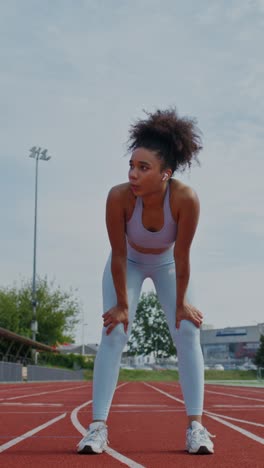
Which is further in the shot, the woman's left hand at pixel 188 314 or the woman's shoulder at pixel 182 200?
the woman's left hand at pixel 188 314

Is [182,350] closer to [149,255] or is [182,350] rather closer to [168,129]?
[149,255]

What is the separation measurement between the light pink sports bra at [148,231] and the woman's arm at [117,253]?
0.24 ft

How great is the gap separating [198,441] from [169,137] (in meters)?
1.97

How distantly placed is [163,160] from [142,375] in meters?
71.2

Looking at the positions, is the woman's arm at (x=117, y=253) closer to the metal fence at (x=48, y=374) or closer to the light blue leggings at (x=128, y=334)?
the light blue leggings at (x=128, y=334)

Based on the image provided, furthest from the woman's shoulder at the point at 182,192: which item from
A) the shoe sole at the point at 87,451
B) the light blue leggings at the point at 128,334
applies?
the shoe sole at the point at 87,451

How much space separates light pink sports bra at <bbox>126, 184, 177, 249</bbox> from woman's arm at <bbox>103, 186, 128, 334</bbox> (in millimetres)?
74

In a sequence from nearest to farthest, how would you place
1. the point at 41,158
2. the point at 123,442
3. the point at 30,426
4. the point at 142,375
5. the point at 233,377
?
1. the point at 123,442
2. the point at 30,426
3. the point at 41,158
4. the point at 233,377
5. the point at 142,375

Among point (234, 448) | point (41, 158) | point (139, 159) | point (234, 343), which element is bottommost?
point (234, 448)

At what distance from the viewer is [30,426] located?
24.6 ft

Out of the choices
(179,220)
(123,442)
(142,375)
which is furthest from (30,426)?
(142,375)

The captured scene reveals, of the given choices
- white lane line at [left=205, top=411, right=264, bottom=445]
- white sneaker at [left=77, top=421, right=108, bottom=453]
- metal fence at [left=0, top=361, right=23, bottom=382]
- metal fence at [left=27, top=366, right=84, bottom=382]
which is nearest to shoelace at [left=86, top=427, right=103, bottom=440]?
white sneaker at [left=77, top=421, right=108, bottom=453]

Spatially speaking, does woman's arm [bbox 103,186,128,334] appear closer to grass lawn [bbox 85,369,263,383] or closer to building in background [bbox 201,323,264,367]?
grass lawn [bbox 85,369,263,383]

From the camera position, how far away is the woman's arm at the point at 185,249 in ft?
15.9
